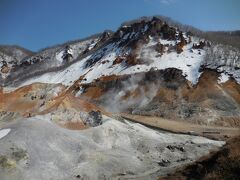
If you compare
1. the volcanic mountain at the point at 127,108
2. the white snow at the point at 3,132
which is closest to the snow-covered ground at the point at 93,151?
the volcanic mountain at the point at 127,108

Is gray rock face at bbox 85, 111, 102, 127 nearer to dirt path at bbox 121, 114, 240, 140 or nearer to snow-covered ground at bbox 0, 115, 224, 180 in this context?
snow-covered ground at bbox 0, 115, 224, 180

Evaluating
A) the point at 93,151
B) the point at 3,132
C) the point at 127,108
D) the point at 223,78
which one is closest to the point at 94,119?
the point at 93,151

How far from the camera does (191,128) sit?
61906mm

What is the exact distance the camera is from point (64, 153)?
119ft

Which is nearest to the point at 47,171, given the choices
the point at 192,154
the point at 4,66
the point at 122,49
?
the point at 192,154

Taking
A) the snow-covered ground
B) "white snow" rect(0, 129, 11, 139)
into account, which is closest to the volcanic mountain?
the snow-covered ground

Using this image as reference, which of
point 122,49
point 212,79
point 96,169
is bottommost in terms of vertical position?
point 96,169

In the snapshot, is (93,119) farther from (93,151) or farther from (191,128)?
(191,128)

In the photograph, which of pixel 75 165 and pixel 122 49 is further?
pixel 122 49

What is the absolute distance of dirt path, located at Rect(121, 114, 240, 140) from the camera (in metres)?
56.1

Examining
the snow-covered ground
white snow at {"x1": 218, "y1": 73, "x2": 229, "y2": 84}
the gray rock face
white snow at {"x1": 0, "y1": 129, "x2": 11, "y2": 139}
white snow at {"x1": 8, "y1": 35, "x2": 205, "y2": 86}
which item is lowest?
the snow-covered ground

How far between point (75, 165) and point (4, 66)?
15206 cm

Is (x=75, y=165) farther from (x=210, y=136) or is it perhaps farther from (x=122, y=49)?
(x=122, y=49)

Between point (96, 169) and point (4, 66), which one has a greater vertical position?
point (4, 66)
